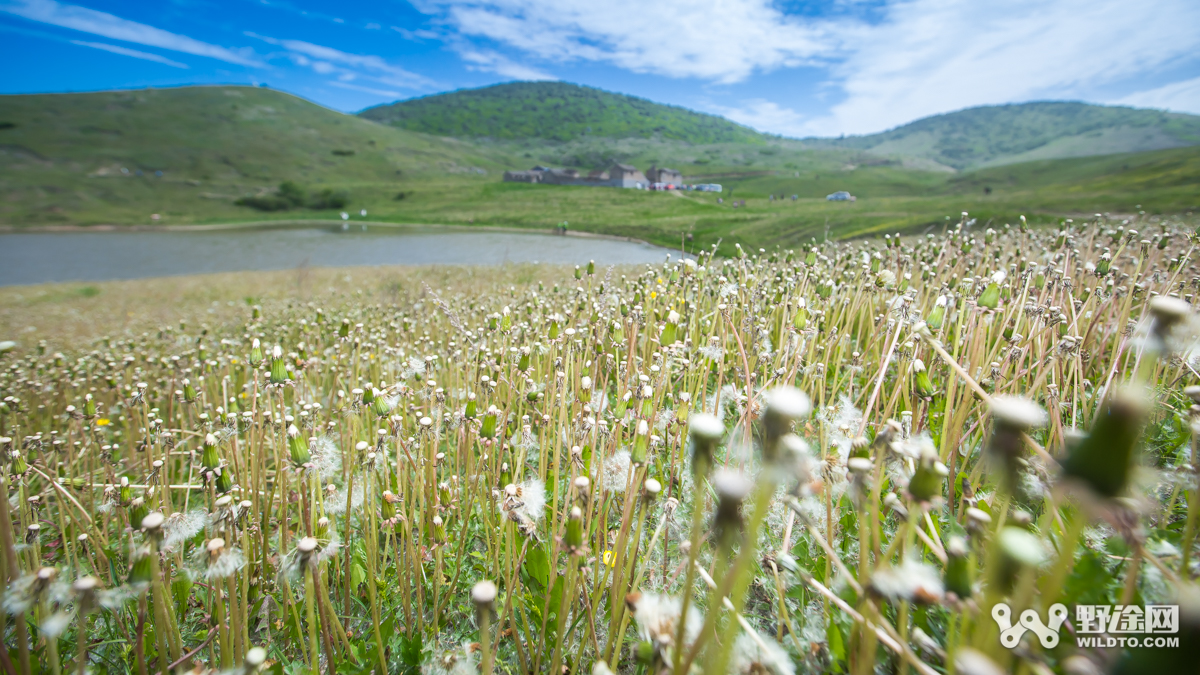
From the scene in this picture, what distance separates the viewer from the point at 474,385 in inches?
143

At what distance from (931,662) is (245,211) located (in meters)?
105

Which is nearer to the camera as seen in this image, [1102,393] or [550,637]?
[550,637]

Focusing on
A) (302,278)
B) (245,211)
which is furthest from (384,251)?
(245,211)

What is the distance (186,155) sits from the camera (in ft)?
352

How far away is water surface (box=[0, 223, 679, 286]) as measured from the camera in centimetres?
2786

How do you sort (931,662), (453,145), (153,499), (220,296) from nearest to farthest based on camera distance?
(931,662) → (153,499) → (220,296) → (453,145)

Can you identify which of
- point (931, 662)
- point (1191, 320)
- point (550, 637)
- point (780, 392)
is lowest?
point (550, 637)

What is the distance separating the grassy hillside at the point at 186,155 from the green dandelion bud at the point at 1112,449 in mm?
99031

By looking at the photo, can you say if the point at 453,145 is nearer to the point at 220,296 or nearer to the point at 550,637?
the point at 220,296

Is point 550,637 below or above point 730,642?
below

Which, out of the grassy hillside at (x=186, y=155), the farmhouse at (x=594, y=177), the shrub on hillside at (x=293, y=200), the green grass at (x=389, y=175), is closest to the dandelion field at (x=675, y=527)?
the green grass at (x=389, y=175)

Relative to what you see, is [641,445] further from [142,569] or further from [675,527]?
[142,569]

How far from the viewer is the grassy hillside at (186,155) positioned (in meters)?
80.6

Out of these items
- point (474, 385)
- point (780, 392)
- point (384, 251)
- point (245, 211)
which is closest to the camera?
point (780, 392)
